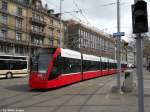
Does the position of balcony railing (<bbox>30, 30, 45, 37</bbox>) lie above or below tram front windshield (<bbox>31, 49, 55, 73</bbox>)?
above

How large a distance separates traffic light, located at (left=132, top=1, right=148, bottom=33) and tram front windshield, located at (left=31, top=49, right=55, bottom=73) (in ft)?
32.9

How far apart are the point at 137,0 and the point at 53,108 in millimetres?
5358

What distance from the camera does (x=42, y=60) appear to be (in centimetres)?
1570

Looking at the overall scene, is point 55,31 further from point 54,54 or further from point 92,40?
point 54,54

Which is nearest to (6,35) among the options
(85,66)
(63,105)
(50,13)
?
(50,13)

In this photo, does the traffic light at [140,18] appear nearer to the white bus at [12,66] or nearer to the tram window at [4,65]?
the white bus at [12,66]

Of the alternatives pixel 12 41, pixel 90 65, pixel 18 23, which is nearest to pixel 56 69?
pixel 90 65

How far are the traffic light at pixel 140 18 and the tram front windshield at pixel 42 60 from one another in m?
10.0

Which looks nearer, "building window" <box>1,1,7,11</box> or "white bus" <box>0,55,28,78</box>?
"white bus" <box>0,55,28,78</box>

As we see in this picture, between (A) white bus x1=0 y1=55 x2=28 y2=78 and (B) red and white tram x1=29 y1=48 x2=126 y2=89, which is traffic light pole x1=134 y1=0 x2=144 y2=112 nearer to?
(B) red and white tram x1=29 y1=48 x2=126 y2=89

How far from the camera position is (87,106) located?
1019cm

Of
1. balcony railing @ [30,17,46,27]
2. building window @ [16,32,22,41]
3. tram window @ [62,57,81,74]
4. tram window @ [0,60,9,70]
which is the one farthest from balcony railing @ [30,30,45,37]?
tram window @ [62,57,81,74]

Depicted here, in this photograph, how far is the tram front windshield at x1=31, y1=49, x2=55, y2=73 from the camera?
15495mm

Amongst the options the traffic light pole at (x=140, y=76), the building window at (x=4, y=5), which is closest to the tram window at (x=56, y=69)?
the traffic light pole at (x=140, y=76)
